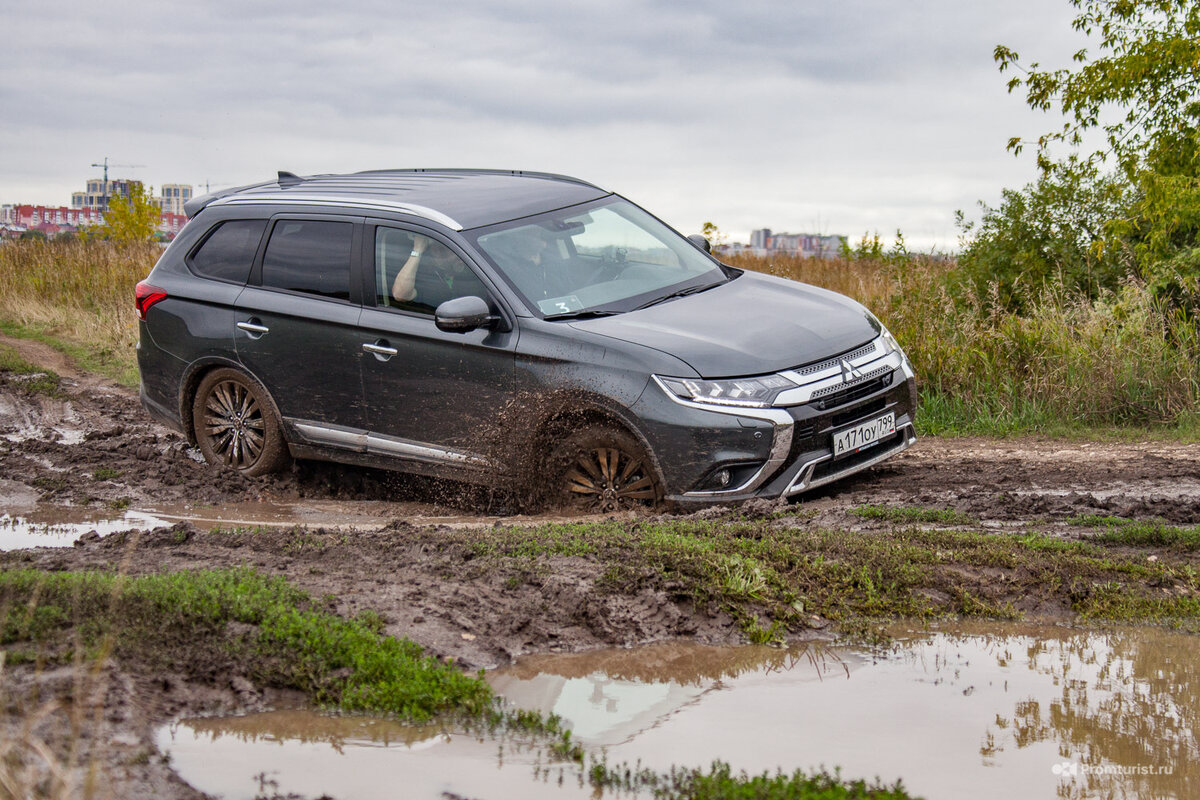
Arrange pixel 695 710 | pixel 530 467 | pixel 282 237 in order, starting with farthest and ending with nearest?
1. pixel 282 237
2. pixel 530 467
3. pixel 695 710

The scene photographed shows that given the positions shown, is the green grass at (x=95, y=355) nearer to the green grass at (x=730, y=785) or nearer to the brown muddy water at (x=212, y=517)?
the brown muddy water at (x=212, y=517)

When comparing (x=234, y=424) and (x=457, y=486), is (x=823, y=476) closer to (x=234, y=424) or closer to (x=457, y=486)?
(x=457, y=486)

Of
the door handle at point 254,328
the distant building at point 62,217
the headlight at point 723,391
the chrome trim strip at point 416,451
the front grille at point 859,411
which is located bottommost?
the chrome trim strip at point 416,451

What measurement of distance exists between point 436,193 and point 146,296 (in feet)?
7.88

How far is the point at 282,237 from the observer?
24.7 ft

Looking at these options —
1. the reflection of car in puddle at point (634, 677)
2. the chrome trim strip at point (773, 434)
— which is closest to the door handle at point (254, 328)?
the chrome trim strip at point (773, 434)

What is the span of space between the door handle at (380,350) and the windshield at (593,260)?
32.2 inches

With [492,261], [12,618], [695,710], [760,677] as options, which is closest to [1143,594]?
[760,677]

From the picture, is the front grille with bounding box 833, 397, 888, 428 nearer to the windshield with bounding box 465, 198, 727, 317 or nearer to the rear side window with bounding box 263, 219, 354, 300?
the windshield with bounding box 465, 198, 727, 317

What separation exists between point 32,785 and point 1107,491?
5.75m

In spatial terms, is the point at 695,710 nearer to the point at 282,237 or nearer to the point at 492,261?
the point at 492,261

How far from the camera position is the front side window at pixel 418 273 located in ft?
22.0

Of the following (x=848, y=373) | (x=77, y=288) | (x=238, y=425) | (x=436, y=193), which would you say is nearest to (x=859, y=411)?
(x=848, y=373)

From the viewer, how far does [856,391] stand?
21.0 ft
